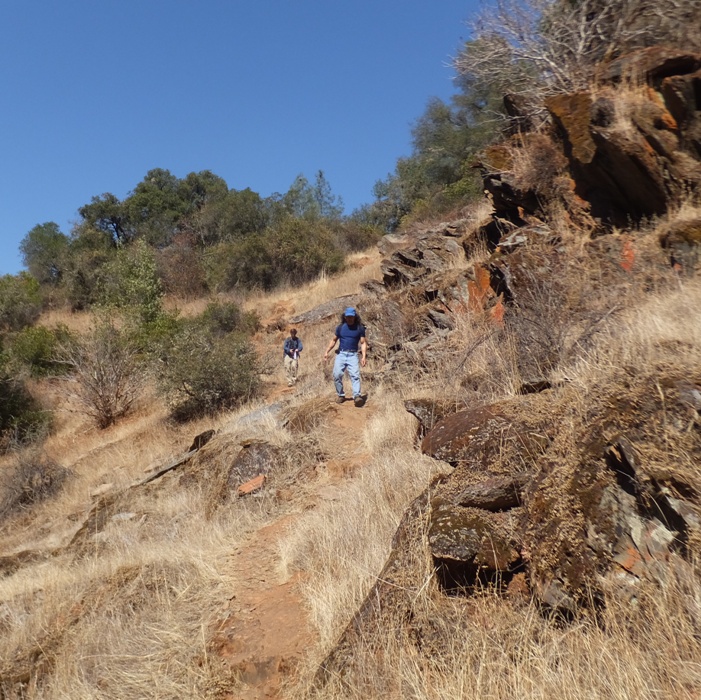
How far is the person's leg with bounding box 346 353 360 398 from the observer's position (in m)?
9.37

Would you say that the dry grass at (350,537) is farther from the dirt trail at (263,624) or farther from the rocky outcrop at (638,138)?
the rocky outcrop at (638,138)

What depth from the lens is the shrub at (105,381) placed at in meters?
16.4

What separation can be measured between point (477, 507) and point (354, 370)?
5.95 meters

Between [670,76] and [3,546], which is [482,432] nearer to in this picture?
[670,76]

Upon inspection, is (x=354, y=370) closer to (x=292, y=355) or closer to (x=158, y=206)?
(x=292, y=355)

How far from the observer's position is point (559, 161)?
991 centimetres

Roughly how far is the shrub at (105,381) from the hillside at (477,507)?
526cm

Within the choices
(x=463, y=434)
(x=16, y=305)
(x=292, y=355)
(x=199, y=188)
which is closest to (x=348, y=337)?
(x=292, y=355)

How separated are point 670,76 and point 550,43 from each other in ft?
10.7

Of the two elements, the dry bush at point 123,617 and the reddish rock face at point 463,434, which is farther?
the reddish rock face at point 463,434

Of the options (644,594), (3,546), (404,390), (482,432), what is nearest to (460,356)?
(404,390)

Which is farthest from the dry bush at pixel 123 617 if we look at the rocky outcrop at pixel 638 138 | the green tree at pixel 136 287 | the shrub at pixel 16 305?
the shrub at pixel 16 305

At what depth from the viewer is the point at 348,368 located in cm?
948

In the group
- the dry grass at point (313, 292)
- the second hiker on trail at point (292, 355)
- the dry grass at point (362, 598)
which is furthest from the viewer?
the dry grass at point (313, 292)
